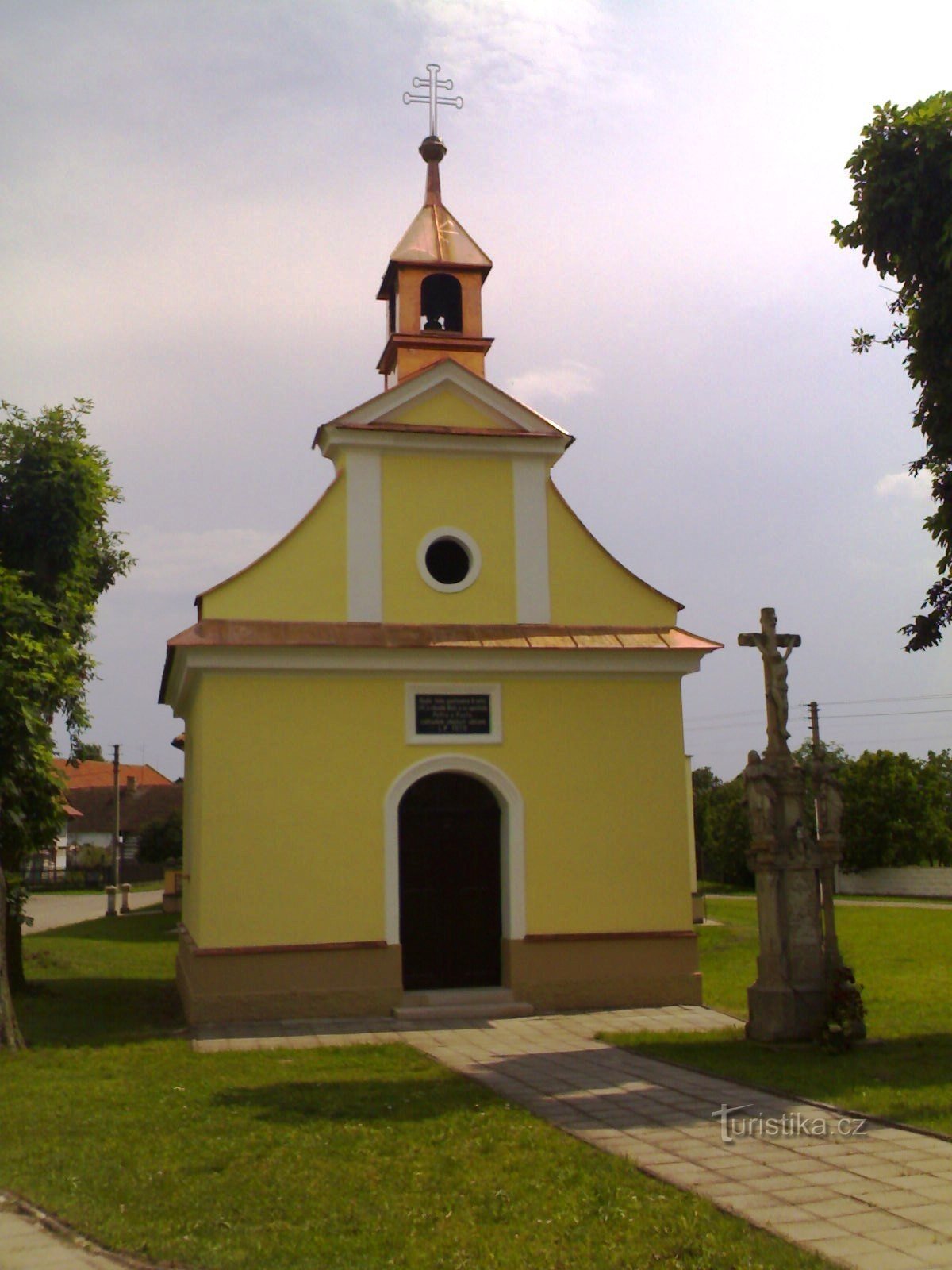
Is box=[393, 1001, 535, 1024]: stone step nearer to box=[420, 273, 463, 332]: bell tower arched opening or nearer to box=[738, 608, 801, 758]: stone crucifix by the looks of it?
box=[738, 608, 801, 758]: stone crucifix

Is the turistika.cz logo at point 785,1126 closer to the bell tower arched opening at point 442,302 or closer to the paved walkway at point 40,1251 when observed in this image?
the paved walkway at point 40,1251

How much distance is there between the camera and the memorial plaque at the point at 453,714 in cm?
1465

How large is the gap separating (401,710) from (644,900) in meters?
3.70

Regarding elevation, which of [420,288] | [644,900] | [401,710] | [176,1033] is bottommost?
[176,1033]

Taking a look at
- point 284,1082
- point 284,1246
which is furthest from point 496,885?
point 284,1246

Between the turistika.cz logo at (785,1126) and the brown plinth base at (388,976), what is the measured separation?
5.93m

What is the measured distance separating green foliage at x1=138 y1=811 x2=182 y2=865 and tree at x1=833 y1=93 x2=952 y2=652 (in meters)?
49.7

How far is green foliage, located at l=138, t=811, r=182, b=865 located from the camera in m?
57.6

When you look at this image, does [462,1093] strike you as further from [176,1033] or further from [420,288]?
[420,288]

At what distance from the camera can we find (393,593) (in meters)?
15.0

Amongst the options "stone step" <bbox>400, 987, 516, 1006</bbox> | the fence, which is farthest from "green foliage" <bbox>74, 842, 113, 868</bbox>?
"stone step" <bbox>400, 987, 516, 1006</bbox>

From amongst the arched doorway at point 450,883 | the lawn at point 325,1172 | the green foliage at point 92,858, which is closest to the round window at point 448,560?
the arched doorway at point 450,883

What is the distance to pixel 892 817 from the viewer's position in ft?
141

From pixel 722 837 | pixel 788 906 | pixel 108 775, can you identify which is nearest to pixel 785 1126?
pixel 788 906
